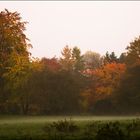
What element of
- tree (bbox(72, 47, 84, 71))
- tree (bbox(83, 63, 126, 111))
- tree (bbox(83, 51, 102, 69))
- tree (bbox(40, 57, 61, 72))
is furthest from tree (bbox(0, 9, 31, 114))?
tree (bbox(83, 51, 102, 69))

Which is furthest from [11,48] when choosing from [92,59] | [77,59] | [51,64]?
[92,59]

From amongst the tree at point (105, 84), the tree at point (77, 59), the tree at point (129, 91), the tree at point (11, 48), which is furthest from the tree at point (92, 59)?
the tree at point (11, 48)

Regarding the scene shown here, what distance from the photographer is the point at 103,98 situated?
7125cm

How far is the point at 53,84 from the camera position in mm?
69250

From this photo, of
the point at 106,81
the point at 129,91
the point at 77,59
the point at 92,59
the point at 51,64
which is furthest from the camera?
the point at 92,59

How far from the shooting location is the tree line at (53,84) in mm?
55438

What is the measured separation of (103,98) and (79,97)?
4.25m

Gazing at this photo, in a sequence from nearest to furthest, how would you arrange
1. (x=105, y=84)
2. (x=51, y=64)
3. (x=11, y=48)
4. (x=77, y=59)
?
(x=11, y=48) → (x=105, y=84) → (x=51, y=64) → (x=77, y=59)

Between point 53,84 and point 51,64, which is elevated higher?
point 51,64

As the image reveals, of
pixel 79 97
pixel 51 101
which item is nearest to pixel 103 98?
pixel 79 97

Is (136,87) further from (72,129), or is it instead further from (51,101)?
(72,129)

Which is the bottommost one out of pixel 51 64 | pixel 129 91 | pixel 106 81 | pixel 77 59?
pixel 129 91

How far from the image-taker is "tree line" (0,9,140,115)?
55438mm

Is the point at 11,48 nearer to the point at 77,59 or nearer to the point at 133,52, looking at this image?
the point at 133,52
